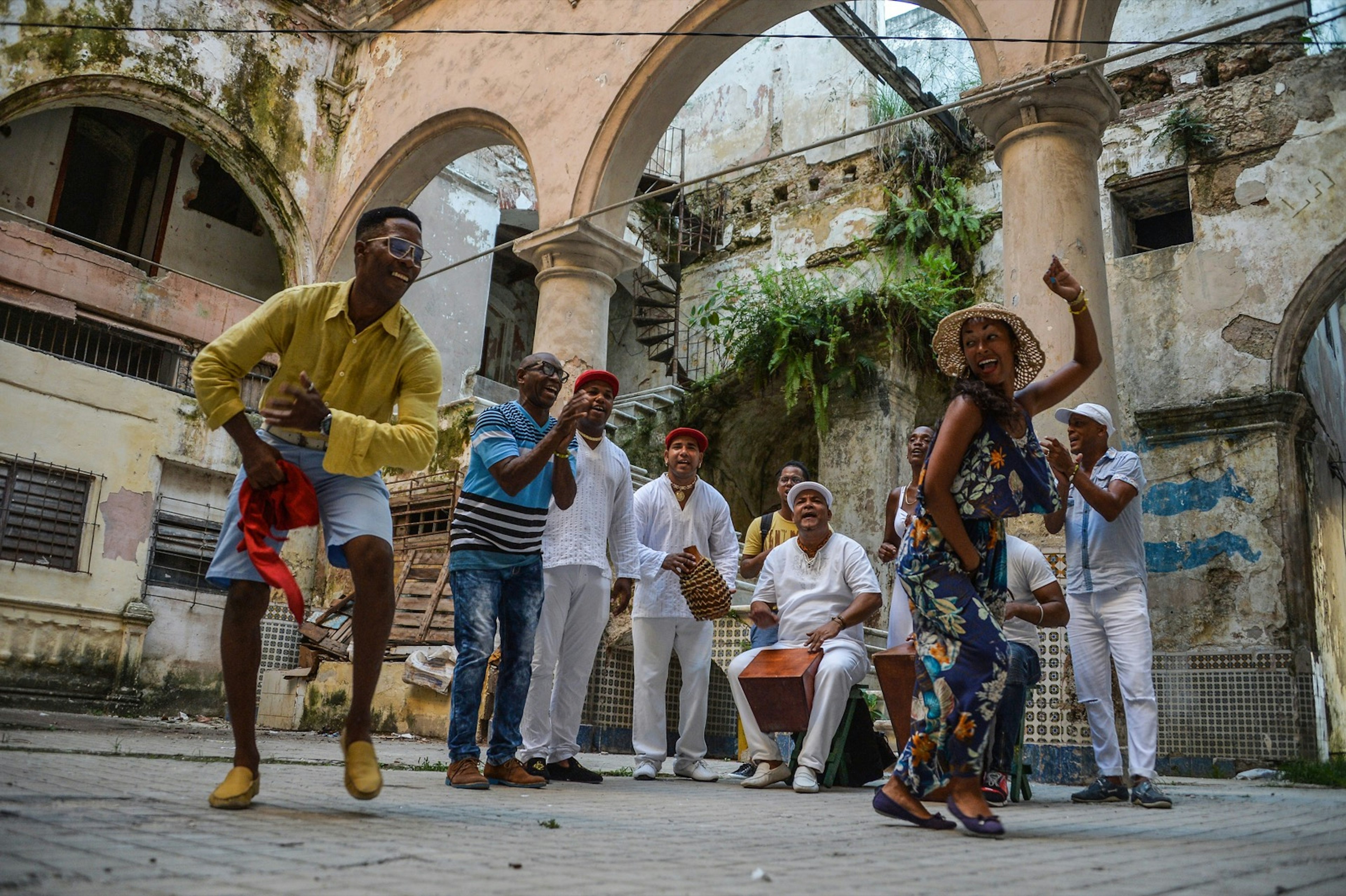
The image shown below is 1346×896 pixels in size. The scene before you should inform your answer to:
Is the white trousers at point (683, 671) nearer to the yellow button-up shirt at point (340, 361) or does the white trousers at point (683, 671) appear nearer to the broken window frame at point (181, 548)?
the yellow button-up shirt at point (340, 361)

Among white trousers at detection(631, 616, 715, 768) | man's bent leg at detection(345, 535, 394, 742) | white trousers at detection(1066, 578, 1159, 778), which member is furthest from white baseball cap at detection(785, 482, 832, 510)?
man's bent leg at detection(345, 535, 394, 742)

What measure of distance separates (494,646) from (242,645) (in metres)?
1.80

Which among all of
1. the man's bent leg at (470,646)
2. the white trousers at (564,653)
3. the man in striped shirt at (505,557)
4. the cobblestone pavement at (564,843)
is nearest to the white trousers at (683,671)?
the white trousers at (564,653)

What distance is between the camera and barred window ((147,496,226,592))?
12711 mm

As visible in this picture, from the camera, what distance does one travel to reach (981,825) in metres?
3.21

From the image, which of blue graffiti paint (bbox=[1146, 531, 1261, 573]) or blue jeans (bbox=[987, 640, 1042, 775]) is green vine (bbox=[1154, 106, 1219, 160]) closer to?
blue graffiti paint (bbox=[1146, 531, 1261, 573])

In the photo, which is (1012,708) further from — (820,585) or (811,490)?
(811,490)

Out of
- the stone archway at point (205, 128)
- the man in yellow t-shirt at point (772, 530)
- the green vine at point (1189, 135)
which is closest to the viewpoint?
the man in yellow t-shirt at point (772, 530)

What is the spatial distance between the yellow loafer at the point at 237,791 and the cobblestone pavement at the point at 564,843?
65mm

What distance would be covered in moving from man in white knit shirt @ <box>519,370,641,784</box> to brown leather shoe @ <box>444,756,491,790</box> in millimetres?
806

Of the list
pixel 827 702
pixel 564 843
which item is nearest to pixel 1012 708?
pixel 827 702

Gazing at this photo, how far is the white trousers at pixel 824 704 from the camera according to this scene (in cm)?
536

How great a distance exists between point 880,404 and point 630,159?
5.62m

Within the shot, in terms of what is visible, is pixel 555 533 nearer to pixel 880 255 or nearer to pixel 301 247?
pixel 301 247
